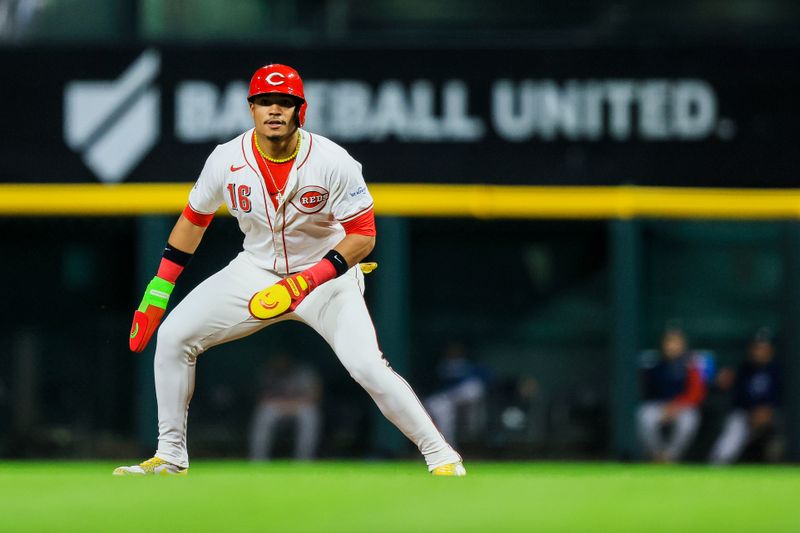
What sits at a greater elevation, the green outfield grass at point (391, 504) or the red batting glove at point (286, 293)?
the red batting glove at point (286, 293)

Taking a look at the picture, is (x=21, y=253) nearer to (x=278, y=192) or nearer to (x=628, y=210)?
→ (x=628, y=210)

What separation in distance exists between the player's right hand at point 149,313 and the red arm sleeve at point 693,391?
7437 mm

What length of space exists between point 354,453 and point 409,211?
221 cm

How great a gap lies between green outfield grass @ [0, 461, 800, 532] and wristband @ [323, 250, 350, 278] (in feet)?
3.04

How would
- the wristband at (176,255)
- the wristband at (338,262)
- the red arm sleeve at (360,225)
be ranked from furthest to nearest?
the wristband at (176,255), the red arm sleeve at (360,225), the wristband at (338,262)

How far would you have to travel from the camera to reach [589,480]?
666 cm

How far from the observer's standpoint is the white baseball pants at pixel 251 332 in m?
7.00

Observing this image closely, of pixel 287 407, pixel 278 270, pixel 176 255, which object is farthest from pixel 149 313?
pixel 287 407

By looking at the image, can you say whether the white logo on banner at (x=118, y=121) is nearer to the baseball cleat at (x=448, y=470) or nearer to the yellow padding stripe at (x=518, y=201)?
the yellow padding stripe at (x=518, y=201)

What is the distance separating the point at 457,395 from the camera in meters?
13.9

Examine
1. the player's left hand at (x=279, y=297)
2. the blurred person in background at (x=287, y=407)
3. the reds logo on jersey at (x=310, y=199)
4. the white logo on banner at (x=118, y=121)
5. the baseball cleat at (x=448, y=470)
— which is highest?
the white logo on banner at (x=118, y=121)

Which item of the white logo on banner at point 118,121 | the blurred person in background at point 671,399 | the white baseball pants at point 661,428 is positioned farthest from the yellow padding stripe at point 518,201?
the white baseball pants at point 661,428

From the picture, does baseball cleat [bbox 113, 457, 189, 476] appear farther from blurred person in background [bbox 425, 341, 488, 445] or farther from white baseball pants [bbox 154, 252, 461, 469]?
blurred person in background [bbox 425, 341, 488, 445]

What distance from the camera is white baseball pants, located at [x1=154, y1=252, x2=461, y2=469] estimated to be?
7004mm
